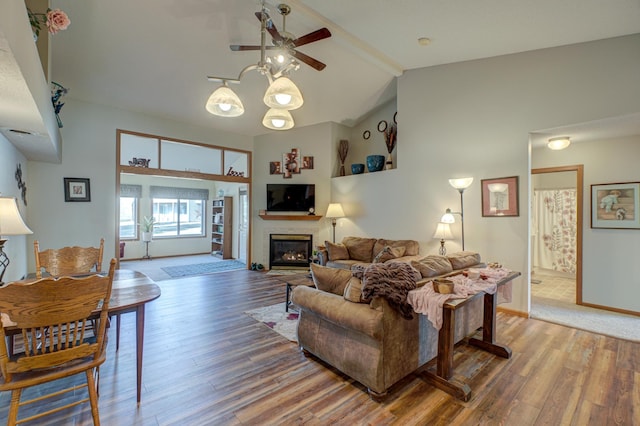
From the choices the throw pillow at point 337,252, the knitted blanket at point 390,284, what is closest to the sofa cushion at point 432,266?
the knitted blanket at point 390,284

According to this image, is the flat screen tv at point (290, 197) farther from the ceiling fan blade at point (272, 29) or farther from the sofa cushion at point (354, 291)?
the sofa cushion at point (354, 291)

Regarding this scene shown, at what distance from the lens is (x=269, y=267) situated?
6.91 metres

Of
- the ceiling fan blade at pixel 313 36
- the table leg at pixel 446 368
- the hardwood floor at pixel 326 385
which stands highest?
the ceiling fan blade at pixel 313 36

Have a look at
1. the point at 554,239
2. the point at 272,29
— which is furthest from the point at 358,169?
the point at 554,239

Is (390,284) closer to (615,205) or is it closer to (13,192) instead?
(615,205)

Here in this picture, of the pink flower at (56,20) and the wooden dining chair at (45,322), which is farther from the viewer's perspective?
the pink flower at (56,20)

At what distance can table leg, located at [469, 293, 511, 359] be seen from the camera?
2.82 m

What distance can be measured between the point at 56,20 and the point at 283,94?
1.61 metres

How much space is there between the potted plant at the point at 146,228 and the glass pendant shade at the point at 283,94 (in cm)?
772

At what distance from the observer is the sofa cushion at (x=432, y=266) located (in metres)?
2.72

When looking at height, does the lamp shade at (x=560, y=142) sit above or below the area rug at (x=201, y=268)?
above

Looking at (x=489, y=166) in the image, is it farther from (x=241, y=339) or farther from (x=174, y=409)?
(x=174, y=409)

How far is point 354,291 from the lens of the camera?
227 centimetres

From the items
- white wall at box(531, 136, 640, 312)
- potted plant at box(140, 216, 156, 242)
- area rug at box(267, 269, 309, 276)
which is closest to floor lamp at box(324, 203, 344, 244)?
area rug at box(267, 269, 309, 276)
